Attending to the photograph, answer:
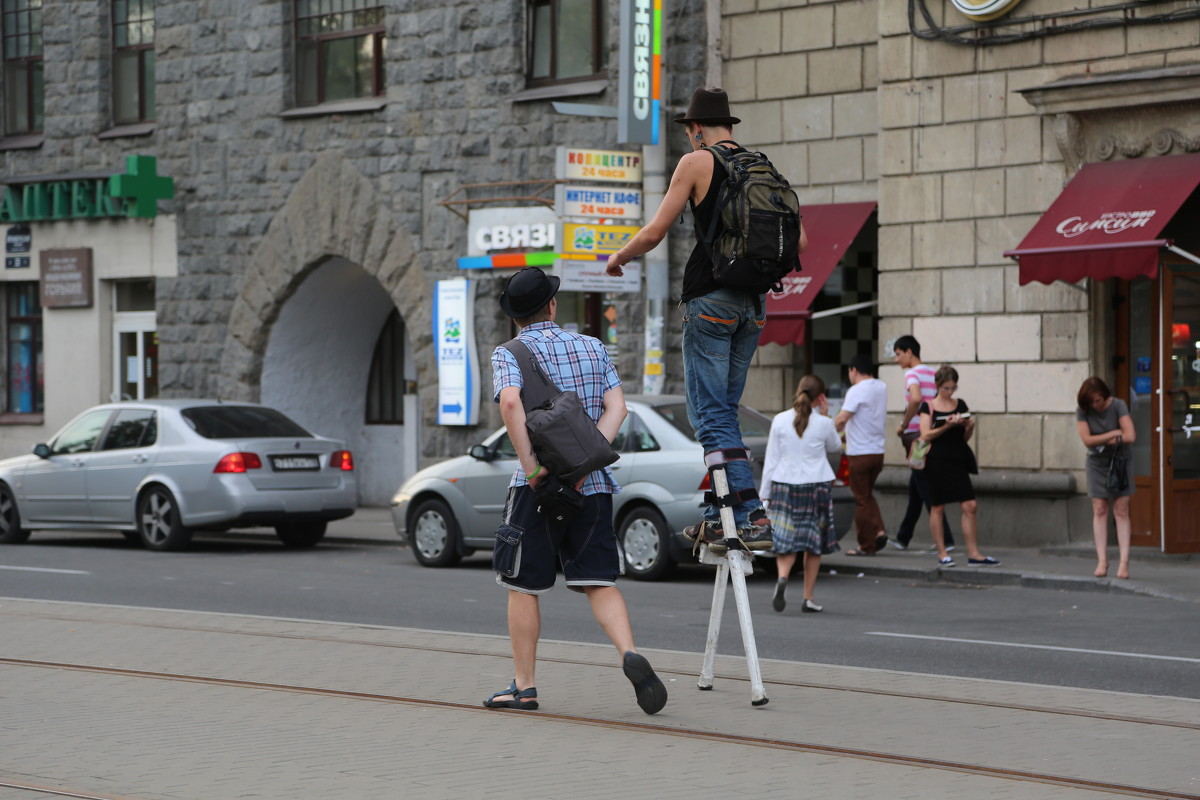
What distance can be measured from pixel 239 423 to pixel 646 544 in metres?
5.46

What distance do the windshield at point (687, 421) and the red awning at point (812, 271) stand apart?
283 cm

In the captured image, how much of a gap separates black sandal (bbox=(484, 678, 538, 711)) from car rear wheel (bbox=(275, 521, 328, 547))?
11019 mm

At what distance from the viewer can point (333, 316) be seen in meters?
24.2

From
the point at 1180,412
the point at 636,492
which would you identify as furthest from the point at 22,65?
the point at 1180,412

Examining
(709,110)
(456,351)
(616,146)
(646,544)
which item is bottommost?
(646,544)

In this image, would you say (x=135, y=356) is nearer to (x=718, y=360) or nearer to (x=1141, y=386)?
(x=1141, y=386)

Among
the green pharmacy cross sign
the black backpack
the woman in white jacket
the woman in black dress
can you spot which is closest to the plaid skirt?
the woman in white jacket

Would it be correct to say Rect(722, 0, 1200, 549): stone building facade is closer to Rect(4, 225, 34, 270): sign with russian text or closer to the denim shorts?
the denim shorts

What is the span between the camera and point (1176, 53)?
15.7 metres

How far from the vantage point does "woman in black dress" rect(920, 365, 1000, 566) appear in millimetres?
15039

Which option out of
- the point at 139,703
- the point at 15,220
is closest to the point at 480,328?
the point at 15,220

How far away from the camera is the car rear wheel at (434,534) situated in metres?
16.0

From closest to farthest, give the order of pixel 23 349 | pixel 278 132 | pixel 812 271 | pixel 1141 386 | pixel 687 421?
pixel 687 421 → pixel 1141 386 → pixel 812 271 → pixel 278 132 → pixel 23 349

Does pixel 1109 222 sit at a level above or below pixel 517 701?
above
